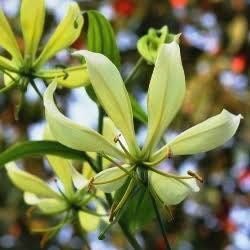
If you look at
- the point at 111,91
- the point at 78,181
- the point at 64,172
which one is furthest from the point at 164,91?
the point at 64,172

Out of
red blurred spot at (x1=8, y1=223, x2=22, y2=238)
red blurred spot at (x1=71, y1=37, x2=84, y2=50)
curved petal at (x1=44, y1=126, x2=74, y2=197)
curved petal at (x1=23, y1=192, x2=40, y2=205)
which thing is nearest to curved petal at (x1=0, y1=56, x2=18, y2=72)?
curved petal at (x1=44, y1=126, x2=74, y2=197)

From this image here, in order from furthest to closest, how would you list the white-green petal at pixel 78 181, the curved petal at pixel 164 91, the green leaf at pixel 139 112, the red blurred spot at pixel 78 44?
1. the red blurred spot at pixel 78 44
2. the green leaf at pixel 139 112
3. the white-green petal at pixel 78 181
4. the curved petal at pixel 164 91

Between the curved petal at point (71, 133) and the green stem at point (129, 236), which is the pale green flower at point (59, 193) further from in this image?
the curved petal at point (71, 133)

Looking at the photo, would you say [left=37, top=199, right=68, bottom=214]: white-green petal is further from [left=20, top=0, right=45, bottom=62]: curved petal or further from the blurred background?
the blurred background

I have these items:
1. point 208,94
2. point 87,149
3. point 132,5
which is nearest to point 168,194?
point 87,149

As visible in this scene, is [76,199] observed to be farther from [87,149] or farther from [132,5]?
[132,5]

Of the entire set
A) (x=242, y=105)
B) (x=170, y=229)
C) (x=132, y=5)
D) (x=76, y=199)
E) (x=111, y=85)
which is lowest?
(x=170, y=229)

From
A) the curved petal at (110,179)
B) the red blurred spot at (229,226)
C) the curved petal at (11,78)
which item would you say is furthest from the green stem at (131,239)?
the red blurred spot at (229,226)
